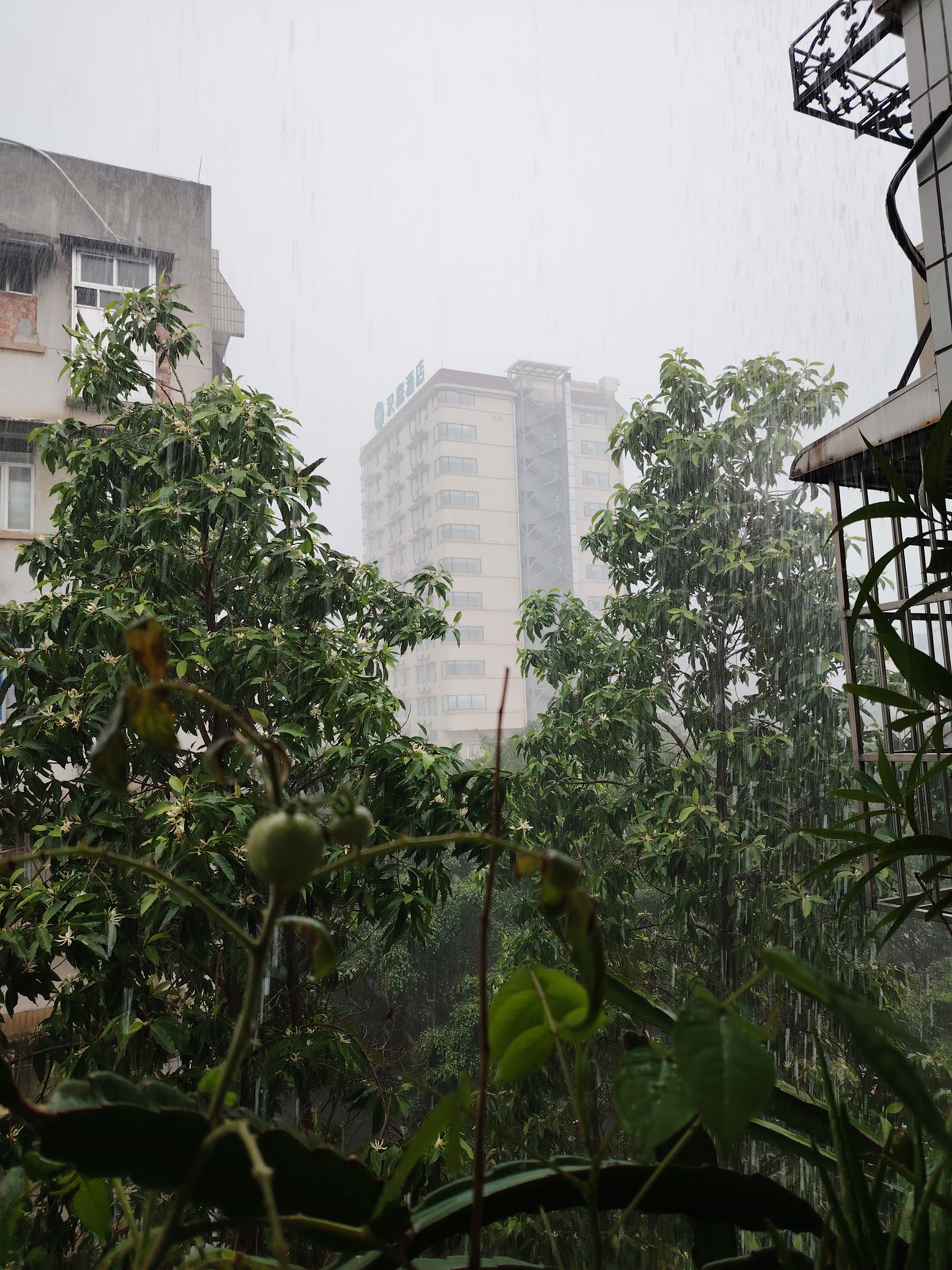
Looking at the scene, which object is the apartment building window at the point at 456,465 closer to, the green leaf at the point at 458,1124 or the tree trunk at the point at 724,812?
the tree trunk at the point at 724,812

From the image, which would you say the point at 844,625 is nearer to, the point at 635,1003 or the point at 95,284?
the point at 635,1003

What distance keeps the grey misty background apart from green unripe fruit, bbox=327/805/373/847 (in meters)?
5.90

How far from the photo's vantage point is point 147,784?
1.69 metres

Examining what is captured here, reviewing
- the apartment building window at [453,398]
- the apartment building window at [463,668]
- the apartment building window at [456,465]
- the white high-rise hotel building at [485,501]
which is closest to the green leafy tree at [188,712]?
the white high-rise hotel building at [485,501]

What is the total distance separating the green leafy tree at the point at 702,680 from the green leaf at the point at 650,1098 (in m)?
2.63

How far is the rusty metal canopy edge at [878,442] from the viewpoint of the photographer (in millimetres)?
951

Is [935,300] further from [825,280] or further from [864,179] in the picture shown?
[825,280]

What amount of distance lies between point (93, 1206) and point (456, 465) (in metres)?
12.9

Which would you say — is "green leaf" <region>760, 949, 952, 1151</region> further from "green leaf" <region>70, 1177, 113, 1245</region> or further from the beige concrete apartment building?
the beige concrete apartment building

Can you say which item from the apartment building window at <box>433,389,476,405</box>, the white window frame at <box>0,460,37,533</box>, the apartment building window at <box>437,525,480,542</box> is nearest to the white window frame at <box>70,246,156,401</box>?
the white window frame at <box>0,460,37,533</box>

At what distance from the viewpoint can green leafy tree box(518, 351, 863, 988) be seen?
9.59 feet

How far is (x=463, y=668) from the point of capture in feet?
41.5

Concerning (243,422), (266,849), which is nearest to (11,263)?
(243,422)

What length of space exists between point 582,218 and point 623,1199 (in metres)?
19.9
